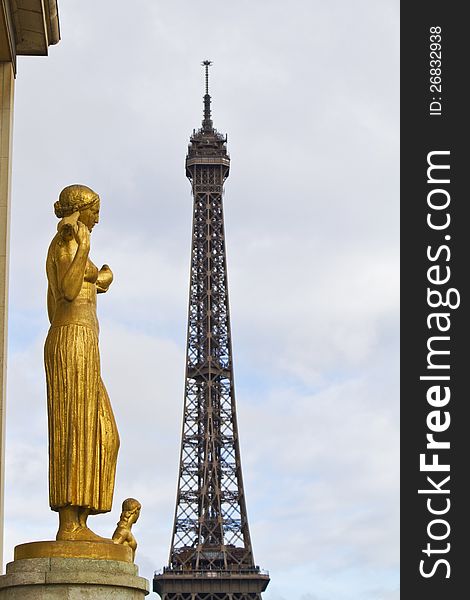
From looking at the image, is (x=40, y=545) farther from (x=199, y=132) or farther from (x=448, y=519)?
(x=199, y=132)

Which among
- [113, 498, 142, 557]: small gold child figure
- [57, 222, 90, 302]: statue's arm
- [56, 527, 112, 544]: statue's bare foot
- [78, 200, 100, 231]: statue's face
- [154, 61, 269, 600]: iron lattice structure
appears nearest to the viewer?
[56, 527, 112, 544]: statue's bare foot

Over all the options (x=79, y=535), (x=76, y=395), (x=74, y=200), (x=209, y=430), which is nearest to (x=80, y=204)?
(x=74, y=200)

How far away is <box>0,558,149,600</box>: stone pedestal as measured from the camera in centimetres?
1141

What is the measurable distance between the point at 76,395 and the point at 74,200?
1764 mm

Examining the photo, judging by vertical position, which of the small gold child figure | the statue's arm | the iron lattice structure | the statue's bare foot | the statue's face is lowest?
the statue's bare foot

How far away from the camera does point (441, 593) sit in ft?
75.2

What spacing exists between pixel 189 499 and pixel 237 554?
5.16 meters

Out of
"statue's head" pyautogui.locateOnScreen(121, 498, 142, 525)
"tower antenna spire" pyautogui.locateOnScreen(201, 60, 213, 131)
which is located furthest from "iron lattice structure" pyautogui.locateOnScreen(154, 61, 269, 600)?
"statue's head" pyautogui.locateOnScreen(121, 498, 142, 525)

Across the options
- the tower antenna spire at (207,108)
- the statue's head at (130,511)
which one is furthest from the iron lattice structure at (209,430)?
the statue's head at (130,511)

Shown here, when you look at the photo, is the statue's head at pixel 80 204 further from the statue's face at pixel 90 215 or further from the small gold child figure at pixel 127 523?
the small gold child figure at pixel 127 523

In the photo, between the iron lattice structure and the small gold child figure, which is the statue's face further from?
the iron lattice structure

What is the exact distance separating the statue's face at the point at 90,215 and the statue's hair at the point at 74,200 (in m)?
0.03

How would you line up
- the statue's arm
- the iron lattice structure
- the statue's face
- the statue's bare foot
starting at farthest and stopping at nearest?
the iron lattice structure < the statue's face < the statue's arm < the statue's bare foot

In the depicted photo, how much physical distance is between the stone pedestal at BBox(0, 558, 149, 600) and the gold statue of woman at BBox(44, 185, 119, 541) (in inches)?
22.5
